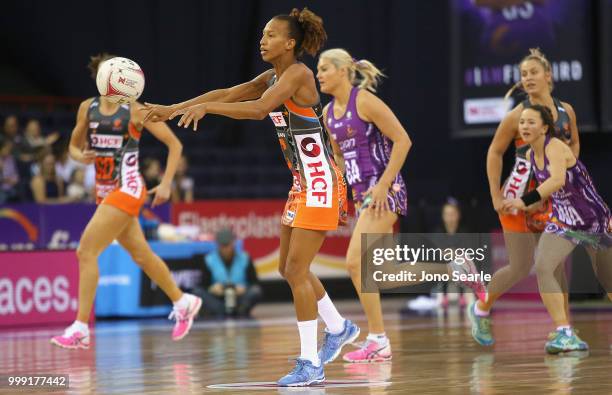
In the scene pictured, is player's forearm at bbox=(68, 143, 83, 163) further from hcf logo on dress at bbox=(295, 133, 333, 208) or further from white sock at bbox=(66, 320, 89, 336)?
hcf logo on dress at bbox=(295, 133, 333, 208)

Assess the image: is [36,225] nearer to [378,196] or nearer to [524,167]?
[524,167]

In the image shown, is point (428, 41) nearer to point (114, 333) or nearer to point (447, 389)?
point (114, 333)

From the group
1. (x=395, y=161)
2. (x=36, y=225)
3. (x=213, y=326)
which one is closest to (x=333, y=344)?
(x=395, y=161)

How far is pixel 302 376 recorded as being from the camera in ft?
22.2

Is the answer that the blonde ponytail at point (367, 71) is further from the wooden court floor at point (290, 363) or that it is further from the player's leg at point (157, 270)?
the player's leg at point (157, 270)

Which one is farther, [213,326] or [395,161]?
[213,326]

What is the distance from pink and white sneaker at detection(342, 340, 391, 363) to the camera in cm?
822

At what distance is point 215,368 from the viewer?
7.93 m

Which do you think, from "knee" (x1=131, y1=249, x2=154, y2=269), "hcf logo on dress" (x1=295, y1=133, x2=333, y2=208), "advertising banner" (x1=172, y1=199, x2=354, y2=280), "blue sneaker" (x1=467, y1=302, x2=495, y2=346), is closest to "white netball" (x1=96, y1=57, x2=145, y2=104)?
"hcf logo on dress" (x1=295, y1=133, x2=333, y2=208)

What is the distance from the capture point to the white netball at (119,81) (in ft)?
23.6

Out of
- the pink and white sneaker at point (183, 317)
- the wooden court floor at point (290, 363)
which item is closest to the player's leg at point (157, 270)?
the pink and white sneaker at point (183, 317)

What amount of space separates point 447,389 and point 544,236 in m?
2.32

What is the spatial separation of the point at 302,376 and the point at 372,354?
60.9 inches

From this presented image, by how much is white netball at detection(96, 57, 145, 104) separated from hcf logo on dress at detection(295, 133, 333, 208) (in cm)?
111
